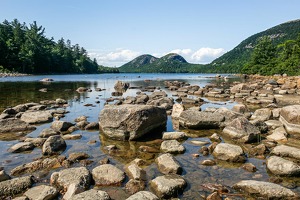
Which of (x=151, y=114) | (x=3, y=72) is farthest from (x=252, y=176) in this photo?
(x=3, y=72)

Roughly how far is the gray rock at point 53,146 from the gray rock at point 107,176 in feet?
9.21

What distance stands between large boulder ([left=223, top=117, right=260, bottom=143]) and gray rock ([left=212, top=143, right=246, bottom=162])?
6.29ft

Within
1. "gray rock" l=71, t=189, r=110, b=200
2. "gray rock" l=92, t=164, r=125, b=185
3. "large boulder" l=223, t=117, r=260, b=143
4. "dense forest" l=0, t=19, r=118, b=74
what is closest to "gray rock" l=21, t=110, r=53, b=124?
"gray rock" l=92, t=164, r=125, b=185

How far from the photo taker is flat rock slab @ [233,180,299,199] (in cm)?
568

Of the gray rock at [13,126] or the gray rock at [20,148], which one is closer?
the gray rock at [20,148]

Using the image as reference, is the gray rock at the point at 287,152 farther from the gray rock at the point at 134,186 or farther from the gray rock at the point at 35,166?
the gray rock at the point at 35,166

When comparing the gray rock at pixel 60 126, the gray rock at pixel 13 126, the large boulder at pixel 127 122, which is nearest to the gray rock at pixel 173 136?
the large boulder at pixel 127 122

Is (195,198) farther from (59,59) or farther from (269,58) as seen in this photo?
(59,59)

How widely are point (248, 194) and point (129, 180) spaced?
3.12 meters

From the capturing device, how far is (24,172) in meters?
7.20

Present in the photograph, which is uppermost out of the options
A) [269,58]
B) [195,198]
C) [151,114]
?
[269,58]

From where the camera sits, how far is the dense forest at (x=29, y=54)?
8700cm

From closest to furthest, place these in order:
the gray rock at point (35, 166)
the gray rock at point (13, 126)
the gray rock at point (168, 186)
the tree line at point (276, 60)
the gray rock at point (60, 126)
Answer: the gray rock at point (168, 186)
the gray rock at point (35, 166)
the gray rock at point (13, 126)
the gray rock at point (60, 126)
the tree line at point (276, 60)

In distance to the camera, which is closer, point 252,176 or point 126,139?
point 252,176
